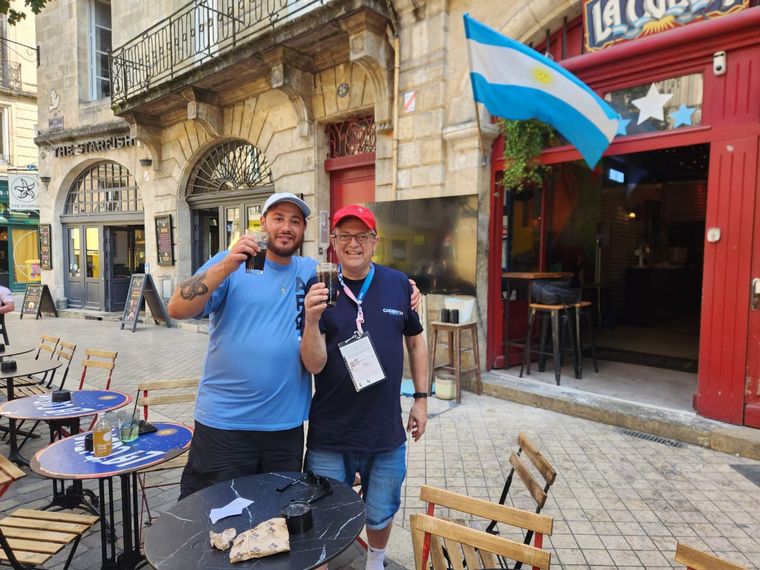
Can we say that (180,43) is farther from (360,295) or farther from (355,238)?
(360,295)

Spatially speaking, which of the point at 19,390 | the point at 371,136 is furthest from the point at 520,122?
the point at 19,390

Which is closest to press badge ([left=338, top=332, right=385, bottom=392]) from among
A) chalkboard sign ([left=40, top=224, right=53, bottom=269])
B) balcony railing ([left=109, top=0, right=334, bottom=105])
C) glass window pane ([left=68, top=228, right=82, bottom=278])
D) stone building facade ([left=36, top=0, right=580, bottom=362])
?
stone building facade ([left=36, top=0, right=580, bottom=362])

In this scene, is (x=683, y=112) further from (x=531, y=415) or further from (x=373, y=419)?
(x=373, y=419)

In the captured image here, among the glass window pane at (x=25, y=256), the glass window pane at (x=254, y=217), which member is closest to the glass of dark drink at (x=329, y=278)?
the glass window pane at (x=254, y=217)

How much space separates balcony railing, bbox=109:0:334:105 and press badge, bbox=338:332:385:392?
8.45 metres

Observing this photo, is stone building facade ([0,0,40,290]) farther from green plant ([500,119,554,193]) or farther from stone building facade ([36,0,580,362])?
green plant ([500,119,554,193])

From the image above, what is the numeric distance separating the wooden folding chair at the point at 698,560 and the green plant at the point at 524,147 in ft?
15.5

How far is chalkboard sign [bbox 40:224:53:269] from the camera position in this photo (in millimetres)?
14620

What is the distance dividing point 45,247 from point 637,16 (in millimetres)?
16249

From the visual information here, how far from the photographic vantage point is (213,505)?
6.26ft

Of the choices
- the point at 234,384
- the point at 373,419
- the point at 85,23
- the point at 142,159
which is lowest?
the point at 373,419

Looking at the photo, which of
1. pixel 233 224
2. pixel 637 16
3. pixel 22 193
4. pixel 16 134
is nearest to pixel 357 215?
pixel 637 16

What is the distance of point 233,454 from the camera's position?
7.50 feet

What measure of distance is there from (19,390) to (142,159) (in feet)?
27.3
